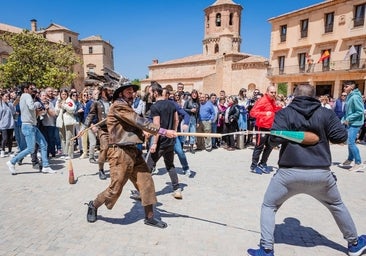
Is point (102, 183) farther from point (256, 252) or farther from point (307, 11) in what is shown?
point (307, 11)

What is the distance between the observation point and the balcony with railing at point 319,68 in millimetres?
26825

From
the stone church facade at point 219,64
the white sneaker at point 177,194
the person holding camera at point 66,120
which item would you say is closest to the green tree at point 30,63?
the stone church facade at point 219,64

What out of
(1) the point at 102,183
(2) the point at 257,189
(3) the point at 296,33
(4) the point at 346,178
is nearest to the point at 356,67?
(3) the point at 296,33

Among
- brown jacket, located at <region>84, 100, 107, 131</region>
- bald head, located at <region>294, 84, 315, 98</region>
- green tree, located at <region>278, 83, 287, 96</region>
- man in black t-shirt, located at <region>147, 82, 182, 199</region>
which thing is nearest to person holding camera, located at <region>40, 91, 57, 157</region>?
brown jacket, located at <region>84, 100, 107, 131</region>

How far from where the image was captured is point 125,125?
12.1 feet

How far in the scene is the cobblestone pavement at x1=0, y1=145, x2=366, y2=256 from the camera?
11.0 ft

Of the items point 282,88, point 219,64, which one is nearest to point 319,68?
point 282,88

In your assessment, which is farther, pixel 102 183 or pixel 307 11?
pixel 307 11

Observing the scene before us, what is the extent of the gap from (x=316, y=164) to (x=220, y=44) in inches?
2024

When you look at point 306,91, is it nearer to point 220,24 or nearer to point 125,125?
point 125,125

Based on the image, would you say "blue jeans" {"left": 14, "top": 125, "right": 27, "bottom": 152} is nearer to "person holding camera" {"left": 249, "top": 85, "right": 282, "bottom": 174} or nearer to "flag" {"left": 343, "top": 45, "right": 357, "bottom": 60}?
"person holding camera" {"left": 249, "top": 85, "right": 282, "bottom": 174}

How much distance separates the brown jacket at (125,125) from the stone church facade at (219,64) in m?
39.4

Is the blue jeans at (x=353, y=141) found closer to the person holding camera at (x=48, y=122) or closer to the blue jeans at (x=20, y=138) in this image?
the person holding camera at (x=48, y=122)

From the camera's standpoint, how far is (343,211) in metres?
3.04
